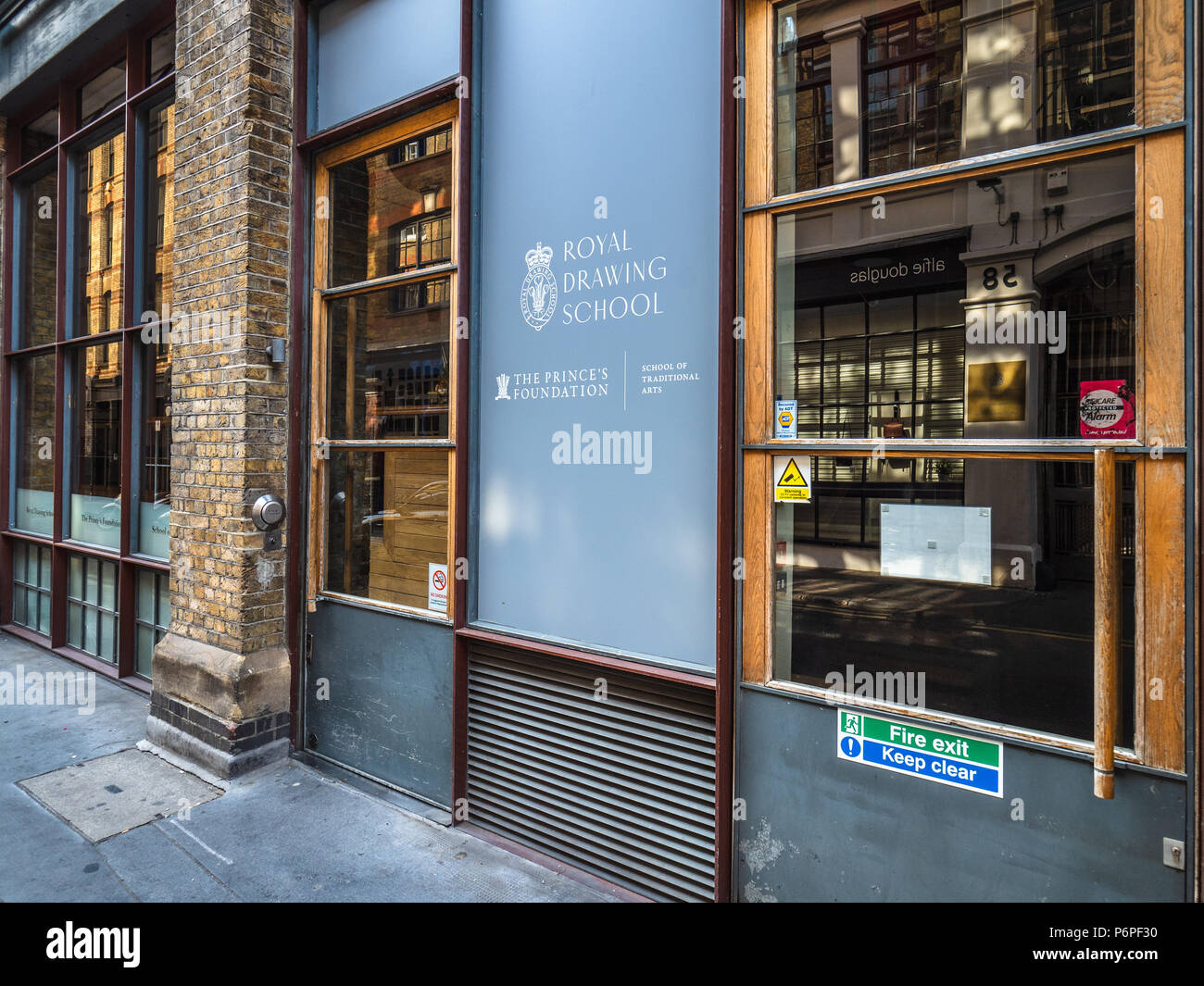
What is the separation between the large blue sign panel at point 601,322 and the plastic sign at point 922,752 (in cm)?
64

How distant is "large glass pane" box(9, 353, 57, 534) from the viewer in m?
7.26

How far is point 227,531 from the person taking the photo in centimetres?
454

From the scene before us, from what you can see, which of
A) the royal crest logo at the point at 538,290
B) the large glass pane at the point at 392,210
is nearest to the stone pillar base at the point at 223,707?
the large glass pane at the point at 392,210

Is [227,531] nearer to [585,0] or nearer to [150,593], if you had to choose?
[150,593]

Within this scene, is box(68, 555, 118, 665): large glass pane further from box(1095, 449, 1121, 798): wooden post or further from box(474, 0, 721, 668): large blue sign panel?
box(1095, 449, 1121, 798): wooden post

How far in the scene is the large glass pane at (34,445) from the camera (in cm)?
726

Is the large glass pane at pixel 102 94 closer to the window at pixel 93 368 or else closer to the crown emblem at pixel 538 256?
the window at pixel 93 368

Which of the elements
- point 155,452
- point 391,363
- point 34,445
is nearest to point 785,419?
point 391,363

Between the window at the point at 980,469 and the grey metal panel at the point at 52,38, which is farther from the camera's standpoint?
the grey metal panel at the point at 52,38

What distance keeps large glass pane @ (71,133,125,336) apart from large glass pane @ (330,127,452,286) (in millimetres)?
2754

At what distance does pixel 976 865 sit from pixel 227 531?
430 centimetres

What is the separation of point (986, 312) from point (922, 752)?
1789 mm

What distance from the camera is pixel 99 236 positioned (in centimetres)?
651

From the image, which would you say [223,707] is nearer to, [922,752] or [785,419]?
[785,419]
